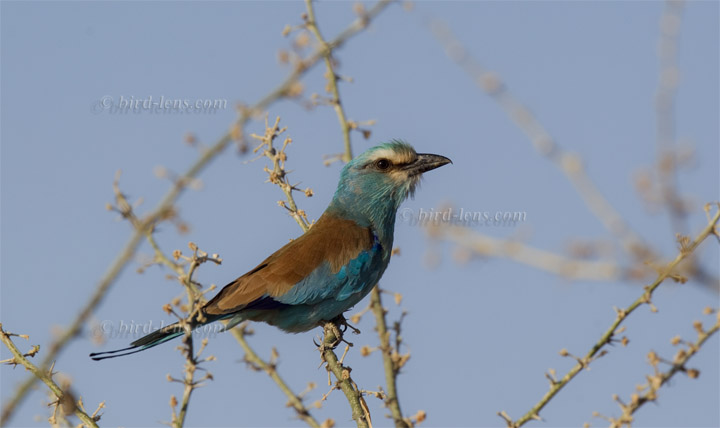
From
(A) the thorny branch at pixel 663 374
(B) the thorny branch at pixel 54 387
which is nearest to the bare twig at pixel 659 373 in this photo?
(A) the thorny branch at pixel 663 374

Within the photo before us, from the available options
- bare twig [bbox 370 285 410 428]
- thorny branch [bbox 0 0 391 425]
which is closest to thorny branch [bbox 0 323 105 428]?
thorny branch [bbox 0 0 391 425]

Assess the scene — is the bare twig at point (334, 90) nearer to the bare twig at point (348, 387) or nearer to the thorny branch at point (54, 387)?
the bare twig at point (348, 387)

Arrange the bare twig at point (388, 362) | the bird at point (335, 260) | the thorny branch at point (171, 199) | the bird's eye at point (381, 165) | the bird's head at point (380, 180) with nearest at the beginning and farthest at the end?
the thorny branch at point (171, 199), the bare twig at point (388, 362), the bird at point (335, 260), the bird's head at point (380, 180), the bird's eye at point (381, 165)

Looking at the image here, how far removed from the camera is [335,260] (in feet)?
17.7

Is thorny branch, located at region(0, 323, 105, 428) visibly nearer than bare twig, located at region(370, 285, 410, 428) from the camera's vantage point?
Yes

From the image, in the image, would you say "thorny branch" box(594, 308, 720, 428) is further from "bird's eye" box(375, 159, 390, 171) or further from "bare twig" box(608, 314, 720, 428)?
"bird's eye" box(375, 159, 390, 171)

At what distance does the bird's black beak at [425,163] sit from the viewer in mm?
6129

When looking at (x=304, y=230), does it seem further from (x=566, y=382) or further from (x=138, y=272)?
(x=566, y=382)

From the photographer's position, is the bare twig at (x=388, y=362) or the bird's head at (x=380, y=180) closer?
Answer: the bare twig at (x=388, y=362)

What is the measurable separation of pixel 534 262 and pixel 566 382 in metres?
0.59

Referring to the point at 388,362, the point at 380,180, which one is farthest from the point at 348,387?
the point at 380,180

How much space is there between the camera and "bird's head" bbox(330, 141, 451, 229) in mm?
6008

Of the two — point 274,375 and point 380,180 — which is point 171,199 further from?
point 380,180

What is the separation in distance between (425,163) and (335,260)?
1.15m
